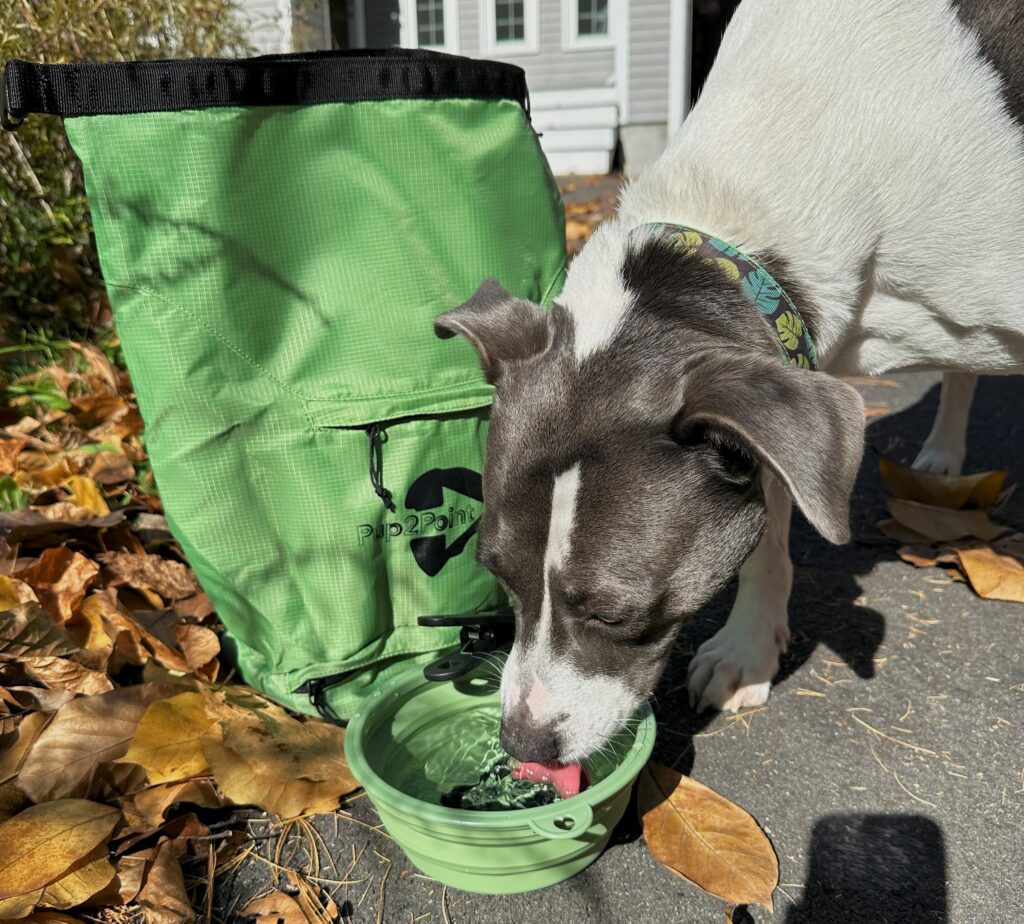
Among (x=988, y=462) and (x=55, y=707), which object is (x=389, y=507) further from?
(x=988, y=462)

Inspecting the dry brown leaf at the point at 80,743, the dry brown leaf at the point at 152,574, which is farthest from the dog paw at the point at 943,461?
the dry brown leaf at the point at 80,743

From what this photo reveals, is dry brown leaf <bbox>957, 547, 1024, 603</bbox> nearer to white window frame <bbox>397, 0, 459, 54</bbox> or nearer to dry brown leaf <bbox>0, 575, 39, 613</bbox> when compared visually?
dry brown leaf <bbox>0, 575, 39, 613</bbox>

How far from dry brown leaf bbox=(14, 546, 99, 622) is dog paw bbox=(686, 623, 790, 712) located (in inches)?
78.4

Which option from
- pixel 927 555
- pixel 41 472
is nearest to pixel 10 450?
pixel 41 472

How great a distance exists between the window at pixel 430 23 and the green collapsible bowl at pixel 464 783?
13.6m

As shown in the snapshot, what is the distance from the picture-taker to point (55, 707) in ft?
8.07

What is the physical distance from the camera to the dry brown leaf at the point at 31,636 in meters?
2.48

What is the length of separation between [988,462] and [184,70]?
400cm

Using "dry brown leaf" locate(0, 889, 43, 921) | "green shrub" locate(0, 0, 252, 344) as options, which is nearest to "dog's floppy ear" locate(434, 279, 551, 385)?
"dry brown leaf" locate(0, 889, 43, 921)

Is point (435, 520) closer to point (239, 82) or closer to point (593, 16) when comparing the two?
point (239, 82)

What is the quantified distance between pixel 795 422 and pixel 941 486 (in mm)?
2429

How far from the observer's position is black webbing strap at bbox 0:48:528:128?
2055mm

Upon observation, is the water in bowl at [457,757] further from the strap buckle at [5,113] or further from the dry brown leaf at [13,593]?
the strap buckle at [5,113]

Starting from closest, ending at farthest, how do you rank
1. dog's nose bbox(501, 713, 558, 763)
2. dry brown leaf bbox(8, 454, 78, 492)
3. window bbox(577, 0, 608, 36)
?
dog's nose bbox(501, 713, 558, 763) → dry brown leaf bbox(8, 454, 78, 492) → window bbox(577, 0, 608, 36)
